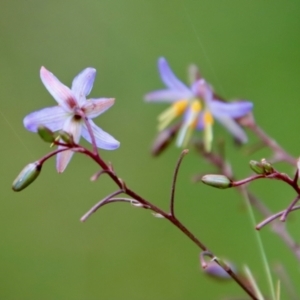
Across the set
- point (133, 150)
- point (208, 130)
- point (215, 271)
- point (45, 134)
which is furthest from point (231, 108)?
point (133, 150)

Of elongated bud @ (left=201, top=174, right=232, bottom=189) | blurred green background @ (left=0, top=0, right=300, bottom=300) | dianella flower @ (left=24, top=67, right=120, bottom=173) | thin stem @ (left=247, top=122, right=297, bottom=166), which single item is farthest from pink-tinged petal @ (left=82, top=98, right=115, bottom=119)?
blurred green background @ (left=0, top=0, right=300, bottom=300)

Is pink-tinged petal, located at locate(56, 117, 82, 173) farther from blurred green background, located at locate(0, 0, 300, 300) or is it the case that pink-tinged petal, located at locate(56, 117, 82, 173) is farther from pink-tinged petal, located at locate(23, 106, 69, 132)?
blurred green background, located at locate(0, 0, 300, 300)

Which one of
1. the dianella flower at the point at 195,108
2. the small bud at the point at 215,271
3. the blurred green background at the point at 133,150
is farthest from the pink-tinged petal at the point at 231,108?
the blurred green background at the point at 133,150

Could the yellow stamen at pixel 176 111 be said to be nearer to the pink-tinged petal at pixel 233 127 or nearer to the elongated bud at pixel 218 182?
the pink-tinged petal at pixel 233 127

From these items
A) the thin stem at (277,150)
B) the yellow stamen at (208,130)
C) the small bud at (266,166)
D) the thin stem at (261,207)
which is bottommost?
the thin stem at (261,207)

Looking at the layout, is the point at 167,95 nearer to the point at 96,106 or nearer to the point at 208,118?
the point at 208,118

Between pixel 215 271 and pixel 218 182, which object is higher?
pixel 218 182
